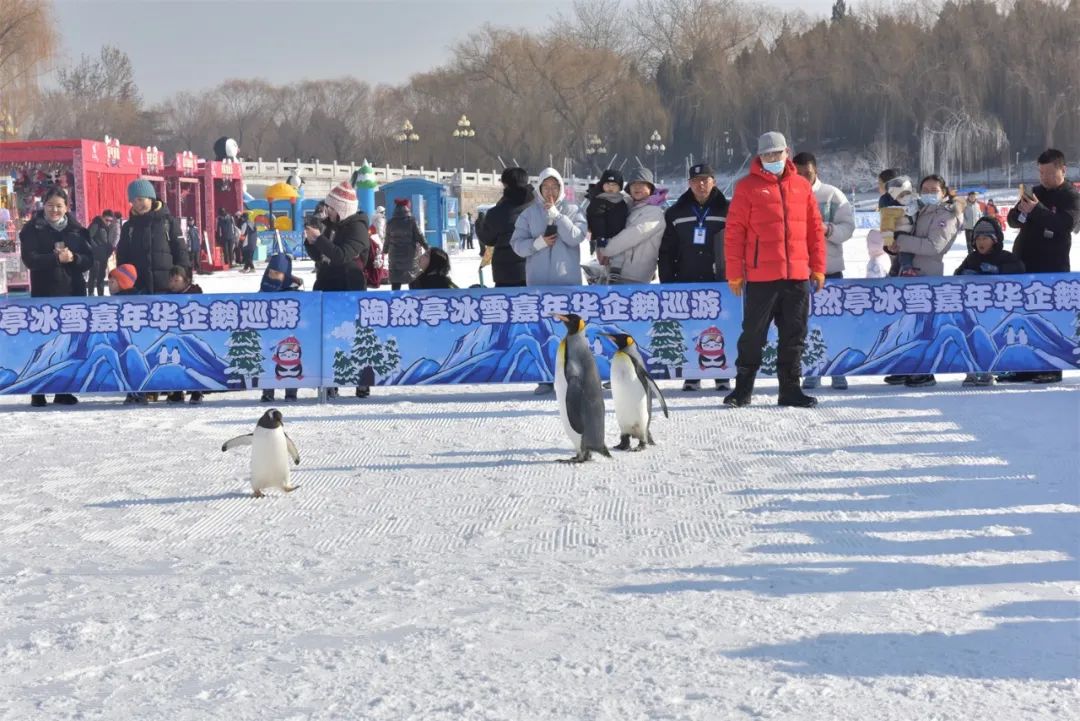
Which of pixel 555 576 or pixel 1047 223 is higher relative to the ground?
pixel 1047 223

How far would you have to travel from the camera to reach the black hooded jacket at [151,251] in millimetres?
10102

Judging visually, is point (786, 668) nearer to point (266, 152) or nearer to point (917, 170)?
point (917, 170)

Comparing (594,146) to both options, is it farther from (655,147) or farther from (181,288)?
(181,288)

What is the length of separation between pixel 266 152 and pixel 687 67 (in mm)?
41712

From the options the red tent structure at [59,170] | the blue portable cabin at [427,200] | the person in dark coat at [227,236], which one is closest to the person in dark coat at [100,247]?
the red tent structure at [59,170]

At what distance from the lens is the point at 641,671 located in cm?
359

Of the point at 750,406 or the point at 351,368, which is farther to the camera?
the point at 351,368

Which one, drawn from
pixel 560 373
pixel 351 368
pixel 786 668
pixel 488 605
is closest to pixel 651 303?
pixel 351 368

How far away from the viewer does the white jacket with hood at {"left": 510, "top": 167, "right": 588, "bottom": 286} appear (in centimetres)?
933

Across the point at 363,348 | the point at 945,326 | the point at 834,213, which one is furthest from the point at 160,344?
the point at 945,326

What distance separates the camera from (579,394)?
6.68 meters

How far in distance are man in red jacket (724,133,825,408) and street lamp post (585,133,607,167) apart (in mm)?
66994

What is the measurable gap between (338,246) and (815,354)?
339 centimetres

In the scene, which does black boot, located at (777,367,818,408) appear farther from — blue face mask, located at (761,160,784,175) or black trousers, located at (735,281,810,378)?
blue face mask, located at (761,160,784,175)
